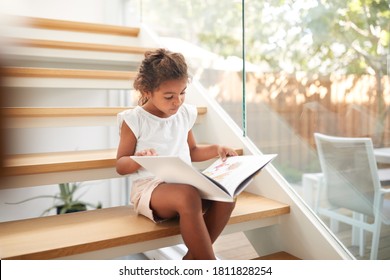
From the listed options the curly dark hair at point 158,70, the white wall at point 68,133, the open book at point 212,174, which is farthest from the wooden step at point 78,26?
the open book at point 212,174

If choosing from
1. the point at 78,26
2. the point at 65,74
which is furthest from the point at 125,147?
the point at 78,26

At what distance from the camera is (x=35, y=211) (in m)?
2.44

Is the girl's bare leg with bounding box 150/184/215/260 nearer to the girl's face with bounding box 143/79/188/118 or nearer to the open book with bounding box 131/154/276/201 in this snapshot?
the open book with bounding box 131/154/276/201

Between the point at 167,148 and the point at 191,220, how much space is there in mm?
313

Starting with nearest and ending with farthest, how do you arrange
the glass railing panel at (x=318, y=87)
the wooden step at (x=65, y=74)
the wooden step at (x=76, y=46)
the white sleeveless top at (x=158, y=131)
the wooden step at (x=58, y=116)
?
the glass railing panel at (x=318, y=87)
the white sleeveless top at (x=158, y=131)
the wooden step at (x=58, y=116)
the wooden step at (x=65, y=74)
the wooden step at (x=76, y=46)

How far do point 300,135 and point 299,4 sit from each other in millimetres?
426

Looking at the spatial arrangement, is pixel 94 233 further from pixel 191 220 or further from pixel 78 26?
pixel 78 26

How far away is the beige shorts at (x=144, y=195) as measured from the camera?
1144 mm

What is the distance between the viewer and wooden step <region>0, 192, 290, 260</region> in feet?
3.22

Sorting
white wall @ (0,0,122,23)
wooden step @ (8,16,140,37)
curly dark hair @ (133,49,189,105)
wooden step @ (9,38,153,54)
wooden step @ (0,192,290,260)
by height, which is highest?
white wall @ (0,0,122,23)

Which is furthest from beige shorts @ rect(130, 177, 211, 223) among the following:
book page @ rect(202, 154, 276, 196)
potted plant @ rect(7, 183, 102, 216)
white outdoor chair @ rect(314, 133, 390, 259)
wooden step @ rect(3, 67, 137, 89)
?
potted plant @ rect(7, 183, 102, 216)

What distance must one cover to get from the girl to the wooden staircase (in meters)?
0.07

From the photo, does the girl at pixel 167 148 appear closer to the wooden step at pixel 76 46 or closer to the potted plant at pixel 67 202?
the wooden step at pixel 76 46
